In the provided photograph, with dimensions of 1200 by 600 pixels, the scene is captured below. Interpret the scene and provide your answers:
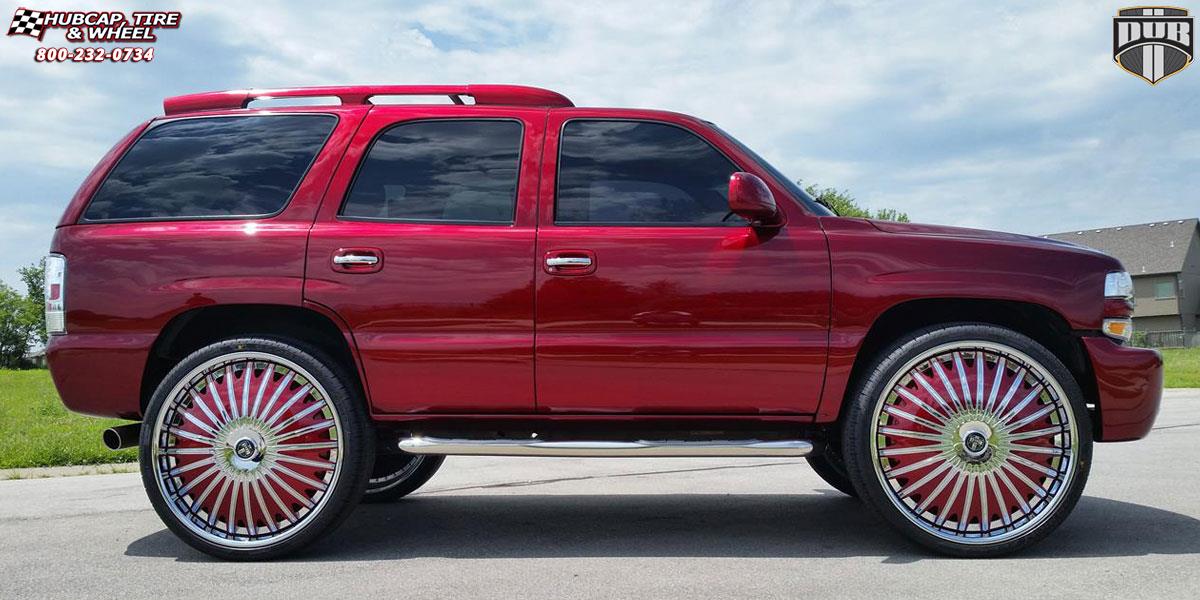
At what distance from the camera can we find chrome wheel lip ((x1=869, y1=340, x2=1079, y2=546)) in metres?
3.96

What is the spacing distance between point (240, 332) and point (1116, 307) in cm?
387

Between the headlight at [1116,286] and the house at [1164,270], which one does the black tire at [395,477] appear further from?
the house at [1164,270]

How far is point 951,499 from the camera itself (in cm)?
397

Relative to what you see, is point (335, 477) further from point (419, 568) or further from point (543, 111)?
point (543, 111)

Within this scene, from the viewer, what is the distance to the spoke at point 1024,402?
4008 millimetres

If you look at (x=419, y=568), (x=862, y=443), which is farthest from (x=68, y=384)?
(x=862, y=443)

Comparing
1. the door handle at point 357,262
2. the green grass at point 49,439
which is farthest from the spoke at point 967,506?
the green grass at point 49,439

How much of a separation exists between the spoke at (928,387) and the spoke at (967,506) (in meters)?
0.30

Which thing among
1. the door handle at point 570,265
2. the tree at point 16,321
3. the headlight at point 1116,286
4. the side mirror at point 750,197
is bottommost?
the tree at point 16,321

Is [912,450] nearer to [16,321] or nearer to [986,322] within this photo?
[986,322]

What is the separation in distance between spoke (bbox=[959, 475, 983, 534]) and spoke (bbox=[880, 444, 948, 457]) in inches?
7.0

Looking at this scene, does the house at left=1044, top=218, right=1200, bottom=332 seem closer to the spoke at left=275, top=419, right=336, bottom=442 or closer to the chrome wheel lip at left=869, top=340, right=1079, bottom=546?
the chrome wheel lip at left=869, top=340, right=1079, bottom=546

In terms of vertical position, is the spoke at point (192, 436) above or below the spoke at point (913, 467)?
above

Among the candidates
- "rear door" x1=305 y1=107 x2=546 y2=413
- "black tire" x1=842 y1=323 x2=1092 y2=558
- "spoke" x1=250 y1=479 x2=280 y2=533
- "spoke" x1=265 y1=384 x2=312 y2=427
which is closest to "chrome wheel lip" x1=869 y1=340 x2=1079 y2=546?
"black tire" x1=842 y1=323 x2=1092 y2=558
